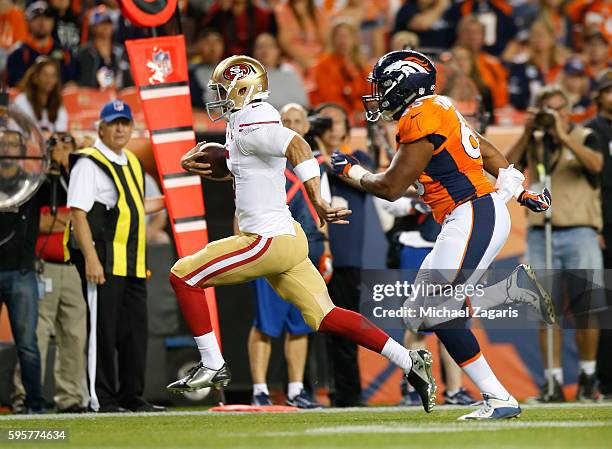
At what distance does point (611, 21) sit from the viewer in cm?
1423

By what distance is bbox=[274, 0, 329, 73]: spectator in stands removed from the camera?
1352 centimetres

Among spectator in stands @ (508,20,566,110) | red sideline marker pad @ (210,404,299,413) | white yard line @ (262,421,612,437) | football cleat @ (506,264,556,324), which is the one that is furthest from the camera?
spectator in stands @ (508,20,566,110)

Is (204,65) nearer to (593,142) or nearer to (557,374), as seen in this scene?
(593,142)

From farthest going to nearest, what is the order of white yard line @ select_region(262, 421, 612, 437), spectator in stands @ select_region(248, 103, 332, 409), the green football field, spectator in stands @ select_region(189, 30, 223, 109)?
spectator in stands @ select_region(189, 30, 223, 109) → spectator in stands @ select_region(248, 103, 332, 409) → white yard line @ select_region(262, 421, 612, 437) → the green football field

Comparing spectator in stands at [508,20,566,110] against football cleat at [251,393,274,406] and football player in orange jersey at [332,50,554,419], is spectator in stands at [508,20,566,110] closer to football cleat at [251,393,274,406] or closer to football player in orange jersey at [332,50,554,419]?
football cleat at [251,393,274,406]

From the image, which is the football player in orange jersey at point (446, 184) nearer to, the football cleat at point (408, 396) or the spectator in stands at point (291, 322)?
the spectator in stands at point (291, 322)

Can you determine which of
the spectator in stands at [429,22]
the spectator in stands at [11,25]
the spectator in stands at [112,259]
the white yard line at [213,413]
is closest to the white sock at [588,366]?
the white yard line at [213,413]

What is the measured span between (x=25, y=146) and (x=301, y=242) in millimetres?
2798

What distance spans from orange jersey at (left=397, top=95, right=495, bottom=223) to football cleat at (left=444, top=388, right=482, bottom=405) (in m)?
2.60

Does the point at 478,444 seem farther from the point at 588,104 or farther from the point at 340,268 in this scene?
the point at 588,104

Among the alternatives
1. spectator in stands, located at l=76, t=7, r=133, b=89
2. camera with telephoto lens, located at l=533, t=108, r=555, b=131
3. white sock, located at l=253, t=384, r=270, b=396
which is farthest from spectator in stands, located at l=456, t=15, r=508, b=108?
white sock, located at l=253, t=384, r=270, b=396

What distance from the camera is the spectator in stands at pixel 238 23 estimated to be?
42.1 feet

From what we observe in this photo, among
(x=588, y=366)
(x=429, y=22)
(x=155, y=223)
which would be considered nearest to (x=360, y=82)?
(x=429, y=22)

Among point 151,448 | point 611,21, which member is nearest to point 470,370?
point 151,448
